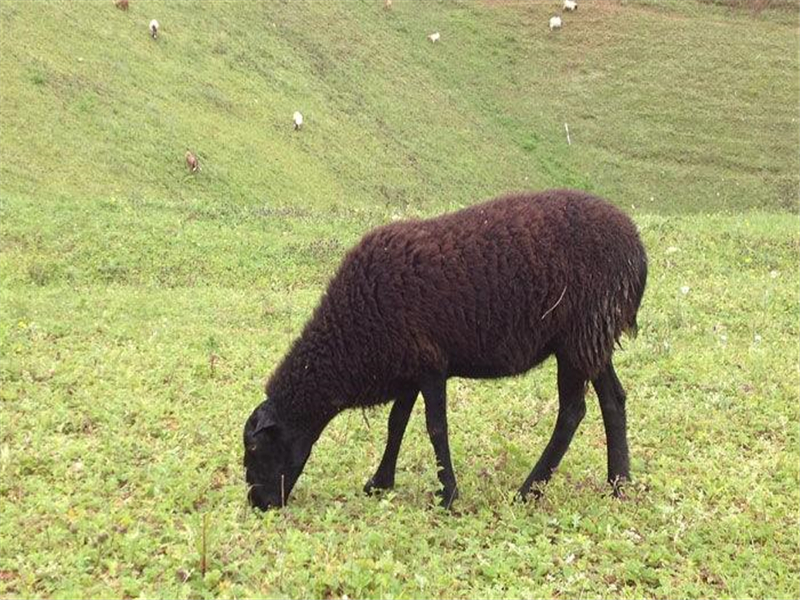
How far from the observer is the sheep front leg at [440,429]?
6797 millimetres

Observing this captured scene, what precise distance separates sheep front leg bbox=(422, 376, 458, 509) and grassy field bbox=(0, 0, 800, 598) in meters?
0.18

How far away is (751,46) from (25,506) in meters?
45.9

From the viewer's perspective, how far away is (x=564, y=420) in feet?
23.5

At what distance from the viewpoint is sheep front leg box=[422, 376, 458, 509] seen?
680 cm

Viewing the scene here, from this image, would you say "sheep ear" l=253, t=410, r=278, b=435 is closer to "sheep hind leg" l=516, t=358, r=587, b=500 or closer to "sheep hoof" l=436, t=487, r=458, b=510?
"sheep hoof" l=436, t=487, r=458, b=510

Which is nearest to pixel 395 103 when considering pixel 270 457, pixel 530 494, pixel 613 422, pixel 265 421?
pixel 613 422

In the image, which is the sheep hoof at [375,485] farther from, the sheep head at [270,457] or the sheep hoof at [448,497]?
the sheep head at [270,457]

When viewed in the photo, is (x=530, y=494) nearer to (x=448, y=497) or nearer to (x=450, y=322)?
(x=448, y=497)

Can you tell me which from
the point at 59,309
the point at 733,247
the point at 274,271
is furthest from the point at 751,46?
the point at 59,309

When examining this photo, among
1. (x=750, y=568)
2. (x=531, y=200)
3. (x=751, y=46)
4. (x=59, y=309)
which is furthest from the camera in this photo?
(x=751, y=46)

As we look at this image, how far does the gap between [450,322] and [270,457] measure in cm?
A: 185

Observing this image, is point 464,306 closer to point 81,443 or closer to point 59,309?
point 81,443

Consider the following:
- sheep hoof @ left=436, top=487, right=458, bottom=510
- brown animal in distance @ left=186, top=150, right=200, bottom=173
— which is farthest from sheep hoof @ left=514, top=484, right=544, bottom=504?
brown animal in distance @ left=186, top=150, right=200, bottom=173

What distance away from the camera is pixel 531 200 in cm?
722
